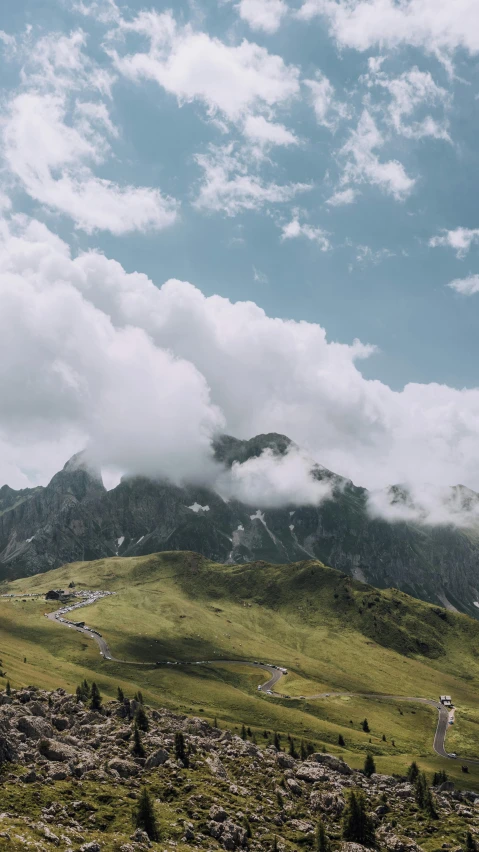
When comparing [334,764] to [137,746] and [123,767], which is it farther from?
[123,767]

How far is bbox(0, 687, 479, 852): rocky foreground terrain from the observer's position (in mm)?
49719

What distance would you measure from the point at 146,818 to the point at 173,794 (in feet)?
41.7

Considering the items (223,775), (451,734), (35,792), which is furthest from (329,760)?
(451,734)

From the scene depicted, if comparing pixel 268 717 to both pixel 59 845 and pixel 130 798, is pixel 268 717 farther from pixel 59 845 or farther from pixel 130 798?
pixel 59 845

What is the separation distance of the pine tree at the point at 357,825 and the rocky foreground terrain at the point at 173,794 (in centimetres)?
175

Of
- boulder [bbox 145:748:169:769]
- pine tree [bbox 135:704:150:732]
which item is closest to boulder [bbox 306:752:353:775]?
pine tree [bbox 135:704:150:732]

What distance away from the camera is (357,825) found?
2495 inches

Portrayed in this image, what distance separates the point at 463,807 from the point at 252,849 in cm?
4745

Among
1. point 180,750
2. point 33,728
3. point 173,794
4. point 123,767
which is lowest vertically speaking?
point 173,794

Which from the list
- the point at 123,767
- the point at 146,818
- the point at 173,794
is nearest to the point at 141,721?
the point at 123,767

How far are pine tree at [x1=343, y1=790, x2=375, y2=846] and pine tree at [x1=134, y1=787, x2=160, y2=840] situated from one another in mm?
26382

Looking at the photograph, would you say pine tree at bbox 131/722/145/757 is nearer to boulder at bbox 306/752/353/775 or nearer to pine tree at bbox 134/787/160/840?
pine tree at bbox 134/787/160/840

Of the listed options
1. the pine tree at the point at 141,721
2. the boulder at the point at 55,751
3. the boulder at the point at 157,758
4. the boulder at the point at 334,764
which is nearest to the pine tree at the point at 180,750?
the boulder at the point at 157,758

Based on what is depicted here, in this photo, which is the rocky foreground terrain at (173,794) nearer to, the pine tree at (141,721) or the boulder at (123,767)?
the boulder at (123,767)
